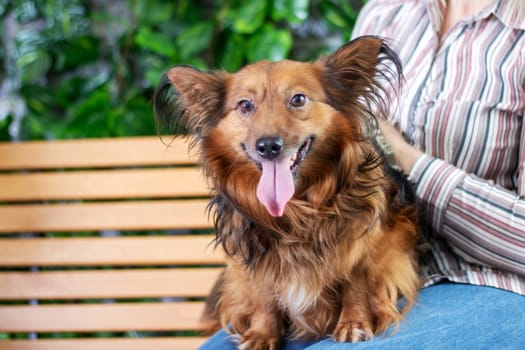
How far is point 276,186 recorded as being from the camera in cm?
141

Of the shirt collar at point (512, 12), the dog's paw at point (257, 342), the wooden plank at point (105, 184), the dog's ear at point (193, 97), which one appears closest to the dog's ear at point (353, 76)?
the dog's ear at point (193, 97)

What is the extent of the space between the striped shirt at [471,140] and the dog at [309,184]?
13cm

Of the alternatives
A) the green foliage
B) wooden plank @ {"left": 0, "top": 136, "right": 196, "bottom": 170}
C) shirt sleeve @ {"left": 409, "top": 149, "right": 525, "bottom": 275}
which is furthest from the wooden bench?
shirt sleeve @ {"left": 409, "top": 149, "right": 525, "bottom": 275}

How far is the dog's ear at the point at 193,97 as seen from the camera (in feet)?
4.96

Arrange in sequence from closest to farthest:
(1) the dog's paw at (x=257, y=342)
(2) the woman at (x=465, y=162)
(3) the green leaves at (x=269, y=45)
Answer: (2) the woman at (x=465, y=162) → (1) the dog's paw at (x=257, y=342) → (3) the green leaves at (x=269, y=45)

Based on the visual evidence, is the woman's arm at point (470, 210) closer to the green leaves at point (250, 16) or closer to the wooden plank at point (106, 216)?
the wooden plank at point (106, 216)

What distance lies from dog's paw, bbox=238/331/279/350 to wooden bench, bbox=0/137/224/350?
33.2 inches

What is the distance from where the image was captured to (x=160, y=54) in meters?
3.09

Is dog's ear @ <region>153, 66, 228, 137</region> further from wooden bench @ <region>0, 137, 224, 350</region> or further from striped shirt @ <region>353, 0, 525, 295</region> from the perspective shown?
wooden bench @ <region>0, 137, 224, 350</region>

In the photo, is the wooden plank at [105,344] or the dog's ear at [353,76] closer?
the dog's ear at [353,76]

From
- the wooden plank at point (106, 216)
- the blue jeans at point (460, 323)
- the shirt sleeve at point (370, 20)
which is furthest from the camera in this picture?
the wooden plank at point (106, 216)

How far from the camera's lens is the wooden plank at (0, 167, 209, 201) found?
2.45m

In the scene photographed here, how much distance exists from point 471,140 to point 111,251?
149 centimetres

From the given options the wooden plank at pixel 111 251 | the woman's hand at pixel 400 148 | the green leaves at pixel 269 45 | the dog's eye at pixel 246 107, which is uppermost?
Result: the dog's eye at pixel 246 107
